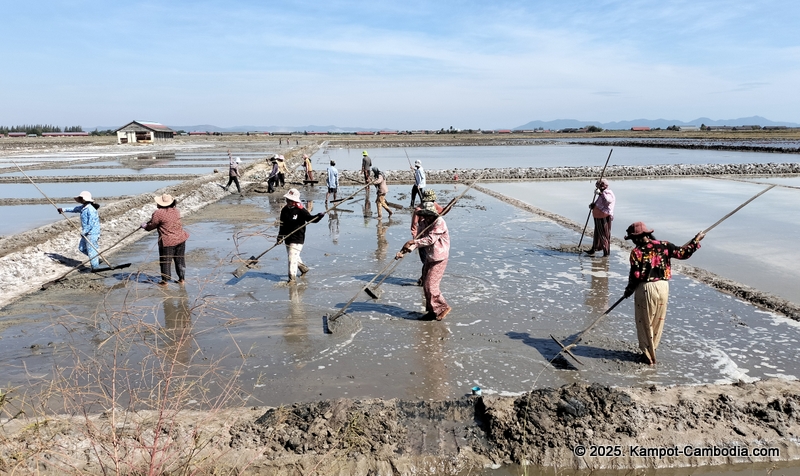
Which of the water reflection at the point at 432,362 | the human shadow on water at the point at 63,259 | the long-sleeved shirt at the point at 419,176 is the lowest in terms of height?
the water reflection at the point at 432,362

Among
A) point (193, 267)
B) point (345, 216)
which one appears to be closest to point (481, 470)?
point (193, 267)

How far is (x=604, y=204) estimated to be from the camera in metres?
8.90

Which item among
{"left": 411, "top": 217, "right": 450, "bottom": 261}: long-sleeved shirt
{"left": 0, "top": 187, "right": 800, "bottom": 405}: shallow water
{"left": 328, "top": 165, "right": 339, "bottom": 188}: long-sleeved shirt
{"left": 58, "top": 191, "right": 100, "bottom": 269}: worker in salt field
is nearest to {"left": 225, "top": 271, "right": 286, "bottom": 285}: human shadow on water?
{"left": 0, "top": 187, "right": 800, "bottom": 405}: shallow water

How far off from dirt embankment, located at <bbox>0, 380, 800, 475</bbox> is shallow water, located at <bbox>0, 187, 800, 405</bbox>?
542mm

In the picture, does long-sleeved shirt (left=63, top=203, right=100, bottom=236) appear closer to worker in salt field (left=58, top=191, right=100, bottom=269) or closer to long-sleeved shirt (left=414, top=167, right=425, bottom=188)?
worker in salt field (left=58, top=191, right=100, bottom=269)

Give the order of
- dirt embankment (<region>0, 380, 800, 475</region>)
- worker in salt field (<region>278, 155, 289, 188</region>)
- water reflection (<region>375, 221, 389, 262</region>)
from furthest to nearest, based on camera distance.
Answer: worker in salt field (<region>278, 155, 289, 188</region>) → water reflection (<region>375, 221, 389, 262</region>) → dirt embankment (<region>0, 380, 800, 475</region>)

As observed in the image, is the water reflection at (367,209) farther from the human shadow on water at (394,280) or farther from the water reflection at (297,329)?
the water reflection at (297,329)

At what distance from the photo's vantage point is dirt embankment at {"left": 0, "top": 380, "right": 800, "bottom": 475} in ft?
12.1

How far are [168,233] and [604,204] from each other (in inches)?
267

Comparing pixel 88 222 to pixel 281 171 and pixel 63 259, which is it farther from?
pixel 281 171

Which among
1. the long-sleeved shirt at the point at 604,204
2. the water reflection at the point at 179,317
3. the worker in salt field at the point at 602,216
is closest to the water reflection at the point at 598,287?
the worker in salt field at the point at 602,216

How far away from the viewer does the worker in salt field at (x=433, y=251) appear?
20.1ft

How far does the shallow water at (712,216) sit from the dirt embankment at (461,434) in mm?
4243

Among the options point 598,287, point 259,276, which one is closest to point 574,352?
point 598,287
